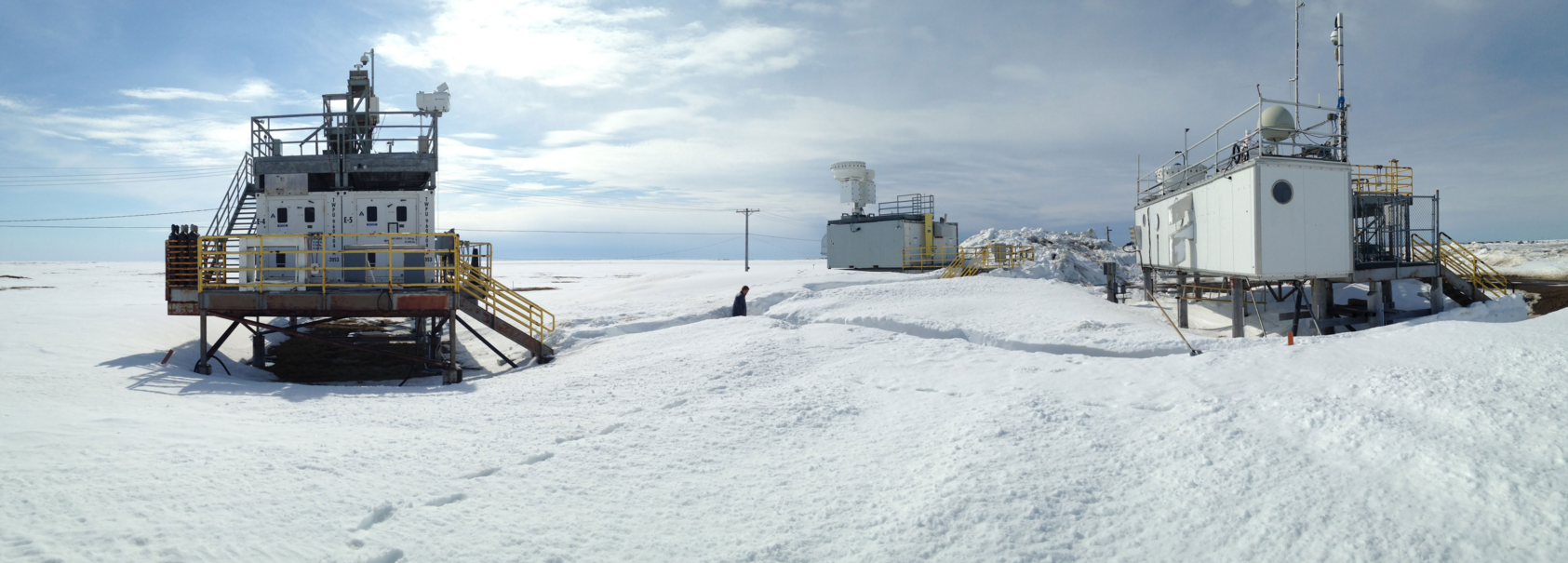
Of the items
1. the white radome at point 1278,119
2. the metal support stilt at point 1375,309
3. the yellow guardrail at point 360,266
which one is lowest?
the metal support stilt at point 1375,309

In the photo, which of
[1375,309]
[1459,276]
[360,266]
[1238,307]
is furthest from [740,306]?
[1459,276]

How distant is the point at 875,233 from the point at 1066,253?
38.6 ft

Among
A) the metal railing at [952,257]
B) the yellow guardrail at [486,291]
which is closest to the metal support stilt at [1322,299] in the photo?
the metal railing at [952,257]

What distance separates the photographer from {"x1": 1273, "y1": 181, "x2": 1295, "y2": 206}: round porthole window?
46.1 ft

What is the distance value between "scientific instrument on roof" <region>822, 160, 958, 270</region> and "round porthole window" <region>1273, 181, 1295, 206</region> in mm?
18815

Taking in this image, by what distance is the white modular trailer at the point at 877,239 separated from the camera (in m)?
32.8

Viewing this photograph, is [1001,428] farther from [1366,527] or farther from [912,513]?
[1366,527]

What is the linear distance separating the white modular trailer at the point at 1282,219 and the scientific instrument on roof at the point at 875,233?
17.2 metres

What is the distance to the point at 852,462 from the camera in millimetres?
6301

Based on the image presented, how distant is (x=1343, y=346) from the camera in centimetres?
873

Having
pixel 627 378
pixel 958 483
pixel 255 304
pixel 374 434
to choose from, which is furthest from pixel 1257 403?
pixel 255 304

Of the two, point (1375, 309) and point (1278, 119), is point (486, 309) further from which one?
point (1375, 309)

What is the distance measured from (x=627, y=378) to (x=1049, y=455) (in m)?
6.70

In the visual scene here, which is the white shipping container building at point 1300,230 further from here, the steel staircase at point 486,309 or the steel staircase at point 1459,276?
the steel staircase at point 486,309
